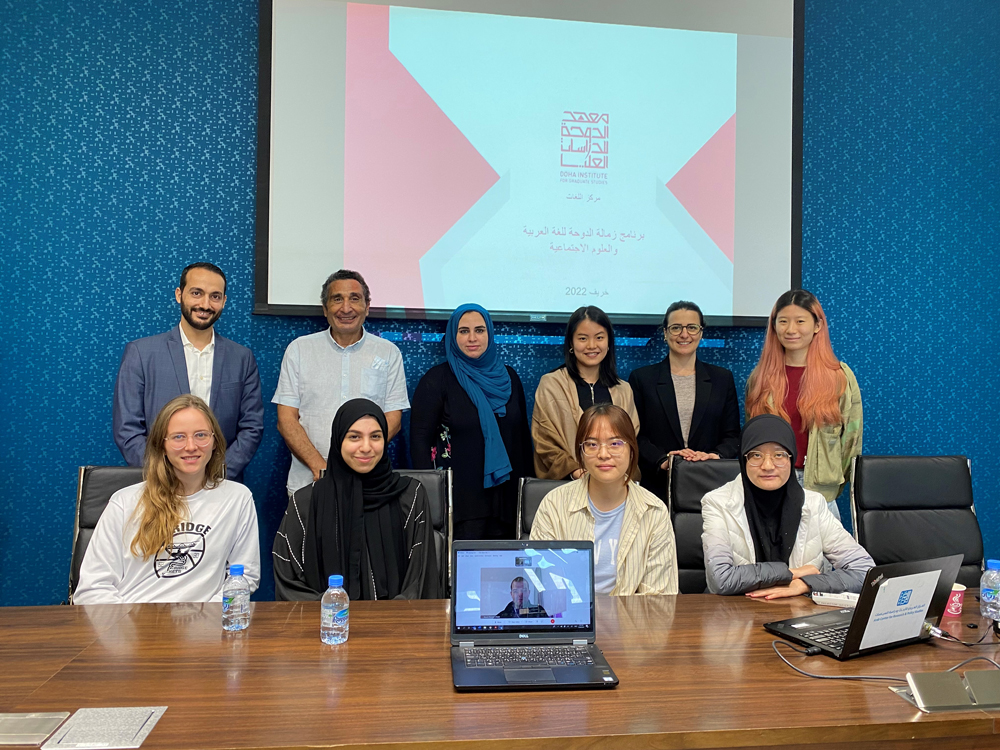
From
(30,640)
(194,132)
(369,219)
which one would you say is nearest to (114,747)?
(30,640)

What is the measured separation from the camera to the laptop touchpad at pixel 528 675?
4.58 feet

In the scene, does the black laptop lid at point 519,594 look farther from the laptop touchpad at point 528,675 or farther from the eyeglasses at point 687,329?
the eyeglasses at point 687,329

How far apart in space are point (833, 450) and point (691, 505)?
0.86m

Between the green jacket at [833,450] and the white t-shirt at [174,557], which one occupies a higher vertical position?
the green jacket at [833,450]

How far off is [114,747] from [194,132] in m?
2.93

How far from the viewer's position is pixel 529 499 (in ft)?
7.95

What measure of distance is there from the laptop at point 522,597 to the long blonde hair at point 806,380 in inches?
Result: 66.4

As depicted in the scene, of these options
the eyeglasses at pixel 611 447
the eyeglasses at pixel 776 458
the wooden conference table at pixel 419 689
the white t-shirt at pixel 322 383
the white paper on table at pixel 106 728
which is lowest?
the wooden conference table at pixel 419 689

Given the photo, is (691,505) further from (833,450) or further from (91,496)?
(91,496)

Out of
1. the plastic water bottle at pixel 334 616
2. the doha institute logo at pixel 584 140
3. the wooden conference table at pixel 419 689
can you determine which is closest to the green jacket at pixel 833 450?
the wooden conference table at pixel 419 689

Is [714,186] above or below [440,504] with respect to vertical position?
above

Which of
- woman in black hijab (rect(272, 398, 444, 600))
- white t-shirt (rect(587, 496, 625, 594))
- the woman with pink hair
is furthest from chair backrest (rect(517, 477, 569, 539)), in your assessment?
the woman with pink hair

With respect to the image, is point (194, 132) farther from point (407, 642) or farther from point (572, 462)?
point (407, 642)

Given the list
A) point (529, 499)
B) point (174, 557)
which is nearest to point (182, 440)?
point (174, 557)
